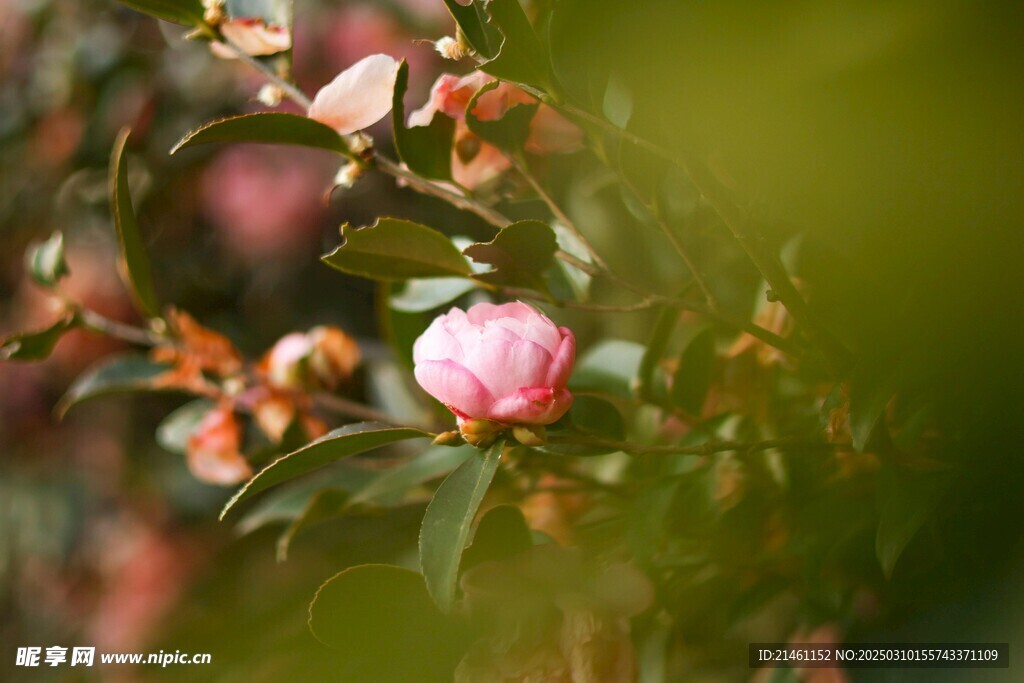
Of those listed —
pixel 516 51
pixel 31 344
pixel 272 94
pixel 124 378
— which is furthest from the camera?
pixel 124 378

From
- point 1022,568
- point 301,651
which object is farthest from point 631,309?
point 301,651

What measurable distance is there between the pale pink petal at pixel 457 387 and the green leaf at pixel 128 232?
165mm

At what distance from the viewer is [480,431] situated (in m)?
0.32

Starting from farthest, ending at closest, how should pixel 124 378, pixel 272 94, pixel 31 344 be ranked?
pixel 124 378
pixel 31 344
pixel 272 94

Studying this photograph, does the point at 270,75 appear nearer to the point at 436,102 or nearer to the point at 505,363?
the point at 436,102

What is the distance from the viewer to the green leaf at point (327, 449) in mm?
319

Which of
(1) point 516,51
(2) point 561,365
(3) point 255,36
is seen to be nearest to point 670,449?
(2) point 561,365

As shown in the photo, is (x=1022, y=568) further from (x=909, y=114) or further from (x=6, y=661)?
(x=6, y=661)

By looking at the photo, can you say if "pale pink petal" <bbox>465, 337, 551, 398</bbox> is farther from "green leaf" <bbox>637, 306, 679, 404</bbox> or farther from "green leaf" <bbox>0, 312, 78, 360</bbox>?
"green leaf" <bbox>0, 312, 78, 360</bbox>

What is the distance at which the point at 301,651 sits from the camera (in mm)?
501

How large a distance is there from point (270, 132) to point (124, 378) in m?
→ 0.34

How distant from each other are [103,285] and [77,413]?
0.60 ft

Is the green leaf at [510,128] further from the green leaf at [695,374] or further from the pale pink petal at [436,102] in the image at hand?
the green leaf at [695,374]
